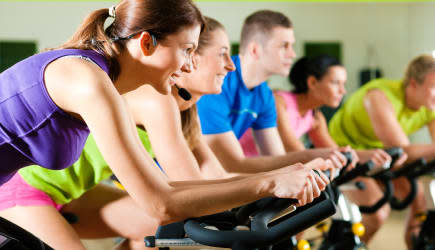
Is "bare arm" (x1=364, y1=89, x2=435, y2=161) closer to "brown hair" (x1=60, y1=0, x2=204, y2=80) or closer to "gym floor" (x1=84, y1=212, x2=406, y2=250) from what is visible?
"gym floor" (x1=84, y1=212, x2=406, y2=250)

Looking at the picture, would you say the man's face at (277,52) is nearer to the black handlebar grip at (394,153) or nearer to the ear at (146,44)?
the black handlebar grip at (394,153)

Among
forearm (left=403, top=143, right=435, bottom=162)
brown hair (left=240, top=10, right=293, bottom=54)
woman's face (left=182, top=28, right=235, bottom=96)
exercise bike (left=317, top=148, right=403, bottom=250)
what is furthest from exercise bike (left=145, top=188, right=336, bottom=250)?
forearm (left=403, top=143, right=435, bottom=162)

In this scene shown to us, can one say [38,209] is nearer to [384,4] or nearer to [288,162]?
[288,162]

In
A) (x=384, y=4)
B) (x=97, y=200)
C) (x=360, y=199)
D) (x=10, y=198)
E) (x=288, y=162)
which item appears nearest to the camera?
(x=10, y=198)

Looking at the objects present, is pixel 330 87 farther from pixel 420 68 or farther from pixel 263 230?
pixel 263 230

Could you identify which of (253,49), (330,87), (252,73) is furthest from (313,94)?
(252,73)

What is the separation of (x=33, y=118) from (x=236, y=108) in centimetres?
134

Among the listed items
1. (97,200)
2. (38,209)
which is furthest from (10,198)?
(97,200)

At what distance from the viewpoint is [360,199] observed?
10.5 ft

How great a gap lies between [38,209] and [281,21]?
161cm

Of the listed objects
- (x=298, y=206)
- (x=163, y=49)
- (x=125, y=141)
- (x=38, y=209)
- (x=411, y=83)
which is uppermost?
(x=163, y=49)

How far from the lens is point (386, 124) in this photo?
3.20 metres

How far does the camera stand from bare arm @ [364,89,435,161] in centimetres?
302

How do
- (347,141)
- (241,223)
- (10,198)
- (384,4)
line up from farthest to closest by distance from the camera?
(384,4), (347,141), (10,198), (241,223)
